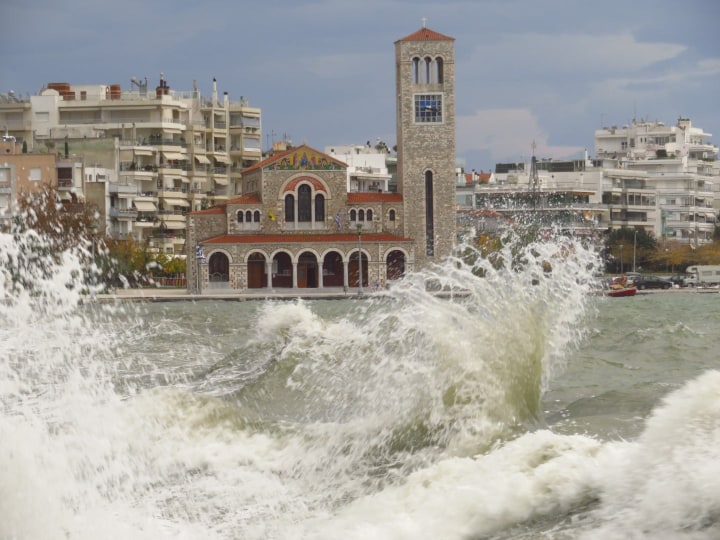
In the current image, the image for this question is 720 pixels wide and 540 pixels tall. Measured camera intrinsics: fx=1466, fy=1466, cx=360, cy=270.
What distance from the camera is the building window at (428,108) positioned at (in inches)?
2734

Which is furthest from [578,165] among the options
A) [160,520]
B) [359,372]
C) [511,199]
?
[160,520]

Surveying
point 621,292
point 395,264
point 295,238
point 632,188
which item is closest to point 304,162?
point 295,238

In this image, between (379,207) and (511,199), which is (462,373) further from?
(511,199)

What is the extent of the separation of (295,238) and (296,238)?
8 cm

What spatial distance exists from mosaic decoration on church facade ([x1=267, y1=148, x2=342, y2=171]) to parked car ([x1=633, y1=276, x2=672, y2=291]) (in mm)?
17228

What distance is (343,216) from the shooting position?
2699 inches

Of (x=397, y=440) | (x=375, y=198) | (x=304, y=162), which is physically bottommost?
(x=397, y=440)

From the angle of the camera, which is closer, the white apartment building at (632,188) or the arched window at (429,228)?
the arched window at (429,228)

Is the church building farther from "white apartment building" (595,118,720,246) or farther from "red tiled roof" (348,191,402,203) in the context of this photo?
"white apartment building" (595,118,720,246)

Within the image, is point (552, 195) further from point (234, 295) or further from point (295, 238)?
point (234, 295)

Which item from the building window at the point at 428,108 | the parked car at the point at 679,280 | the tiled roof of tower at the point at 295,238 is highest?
the building window at the point at 428,108

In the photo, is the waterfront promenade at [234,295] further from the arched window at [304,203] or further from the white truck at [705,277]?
the white truck at [705,277]

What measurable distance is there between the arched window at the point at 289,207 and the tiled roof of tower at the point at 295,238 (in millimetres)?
991

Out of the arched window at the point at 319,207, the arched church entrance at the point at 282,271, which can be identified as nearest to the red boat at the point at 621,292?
the arched window at the point at 319,207
